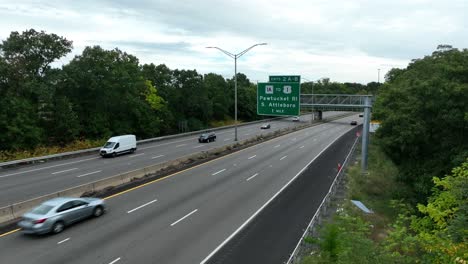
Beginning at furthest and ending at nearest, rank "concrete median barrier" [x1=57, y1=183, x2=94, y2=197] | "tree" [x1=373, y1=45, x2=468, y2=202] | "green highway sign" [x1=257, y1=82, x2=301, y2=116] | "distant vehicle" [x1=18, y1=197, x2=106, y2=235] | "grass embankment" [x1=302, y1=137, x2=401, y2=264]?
1. "green highway sign" [x1=257, y1=82, x2=301, y2=116]
2. "tree" [x1=373, y1=45, x2=468, y2=202]
3. "concrete median barrier" [x1=57, y1=183, x2=94, y2=197]
4. "distant vehicle" [x1=18, y1=197, x2=106, y2=235]
5. "grass embankment" [x1=302, y1=137, x2=401, y2=264]

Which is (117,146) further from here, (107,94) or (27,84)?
(107,94)

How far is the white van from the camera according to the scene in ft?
115

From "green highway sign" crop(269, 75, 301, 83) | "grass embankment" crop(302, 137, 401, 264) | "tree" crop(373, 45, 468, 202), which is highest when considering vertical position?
"green highway sign" crop(269, 75, 301, 83)

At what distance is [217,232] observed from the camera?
614 inches

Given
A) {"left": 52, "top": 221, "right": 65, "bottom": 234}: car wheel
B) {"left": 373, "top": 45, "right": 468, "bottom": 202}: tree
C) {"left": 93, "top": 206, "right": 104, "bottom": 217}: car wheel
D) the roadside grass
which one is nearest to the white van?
the roadside grass

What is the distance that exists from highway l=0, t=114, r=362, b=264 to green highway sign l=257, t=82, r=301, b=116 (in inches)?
199

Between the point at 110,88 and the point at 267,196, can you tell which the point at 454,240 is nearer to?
the point at 267,196

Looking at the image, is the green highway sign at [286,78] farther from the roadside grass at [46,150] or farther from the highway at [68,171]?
the roadside grass at [46,150]

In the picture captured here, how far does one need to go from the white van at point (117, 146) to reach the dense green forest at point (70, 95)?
785cm

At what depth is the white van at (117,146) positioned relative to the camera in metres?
35.0

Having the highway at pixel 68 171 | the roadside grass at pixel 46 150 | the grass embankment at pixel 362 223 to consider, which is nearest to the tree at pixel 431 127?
the grass embankment at pixel 362 223

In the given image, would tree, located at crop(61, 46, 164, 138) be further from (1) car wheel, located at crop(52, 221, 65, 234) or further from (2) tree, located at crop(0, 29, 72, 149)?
(1) car wheel, located at crop(52, 221, 65, 234)

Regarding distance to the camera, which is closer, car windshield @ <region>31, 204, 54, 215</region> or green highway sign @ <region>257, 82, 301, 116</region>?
car windshield @ <region>31, 204, 54, 215</region>

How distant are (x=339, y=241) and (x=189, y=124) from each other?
5772cm
